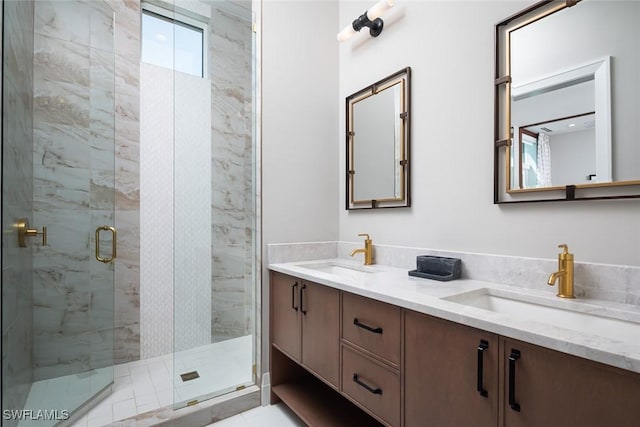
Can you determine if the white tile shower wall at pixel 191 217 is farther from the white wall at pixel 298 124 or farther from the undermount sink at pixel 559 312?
the undermount sink at pixel 559 312

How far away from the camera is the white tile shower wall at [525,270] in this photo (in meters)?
1.03

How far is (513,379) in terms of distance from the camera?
31.3 inches

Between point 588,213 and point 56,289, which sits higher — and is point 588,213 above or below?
above

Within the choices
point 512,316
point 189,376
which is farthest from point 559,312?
point 189,376

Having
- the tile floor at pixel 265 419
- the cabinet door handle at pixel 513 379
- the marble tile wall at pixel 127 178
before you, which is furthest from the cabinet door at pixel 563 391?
the marble tile wall at pixel 127 178

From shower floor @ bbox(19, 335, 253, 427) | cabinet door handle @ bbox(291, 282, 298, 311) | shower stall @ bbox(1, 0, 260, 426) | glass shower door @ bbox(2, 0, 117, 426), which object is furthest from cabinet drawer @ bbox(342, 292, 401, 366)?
glass shower door @ bbox(2, 0, 117, 426)

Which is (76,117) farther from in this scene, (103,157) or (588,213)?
(588,213)

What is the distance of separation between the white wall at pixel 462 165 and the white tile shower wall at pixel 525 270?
0.03 metres

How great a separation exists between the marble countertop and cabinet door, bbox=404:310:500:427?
46mm

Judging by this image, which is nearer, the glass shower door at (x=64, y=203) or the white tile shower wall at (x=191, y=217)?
the glass shower door at (x=64, y=203)

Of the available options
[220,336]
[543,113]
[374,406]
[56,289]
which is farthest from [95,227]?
[543,113]

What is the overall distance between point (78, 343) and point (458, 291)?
2.22 m

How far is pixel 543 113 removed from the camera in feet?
4.09

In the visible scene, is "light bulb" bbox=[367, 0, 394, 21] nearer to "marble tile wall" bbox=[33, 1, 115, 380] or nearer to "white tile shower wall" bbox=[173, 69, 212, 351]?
"white tile shower wall" bbox=[173, 69, 212, 351]
